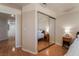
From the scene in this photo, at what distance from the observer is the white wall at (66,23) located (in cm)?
151

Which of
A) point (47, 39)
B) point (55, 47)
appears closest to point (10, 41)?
point (47, 39)

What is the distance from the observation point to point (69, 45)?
1604 mm

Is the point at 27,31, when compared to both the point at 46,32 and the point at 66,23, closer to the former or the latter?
the point at 46,32

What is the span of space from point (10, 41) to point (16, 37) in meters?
0.14

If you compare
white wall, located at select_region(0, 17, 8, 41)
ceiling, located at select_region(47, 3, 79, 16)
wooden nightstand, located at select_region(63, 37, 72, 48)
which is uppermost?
ceiling, located at select_region(47, 3, 79, 16)

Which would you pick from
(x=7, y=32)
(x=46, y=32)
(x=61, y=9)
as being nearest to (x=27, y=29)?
(x=7, y=32)

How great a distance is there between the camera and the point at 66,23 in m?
1.63

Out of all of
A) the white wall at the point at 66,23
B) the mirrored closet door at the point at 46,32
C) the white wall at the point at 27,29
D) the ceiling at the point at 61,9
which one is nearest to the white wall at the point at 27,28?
the white wall at the point at 27,29

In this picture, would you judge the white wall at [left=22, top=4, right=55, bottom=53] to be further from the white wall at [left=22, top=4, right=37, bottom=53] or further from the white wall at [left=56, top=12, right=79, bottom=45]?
the white wall at [left=56, top=12, right=79, bottom=45]

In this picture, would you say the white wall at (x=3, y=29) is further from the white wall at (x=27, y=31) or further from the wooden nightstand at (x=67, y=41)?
the wooden nightstand at (x=67, y=41)

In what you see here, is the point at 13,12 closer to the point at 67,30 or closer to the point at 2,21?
the point at 2,21

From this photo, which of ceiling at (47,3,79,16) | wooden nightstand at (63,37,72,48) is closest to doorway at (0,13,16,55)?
ceiling at (47,3,79,16)

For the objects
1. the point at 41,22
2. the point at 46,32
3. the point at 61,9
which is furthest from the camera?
the point at 41,22

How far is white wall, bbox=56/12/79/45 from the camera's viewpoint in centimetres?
151
